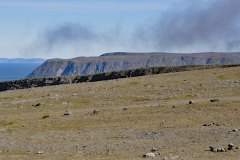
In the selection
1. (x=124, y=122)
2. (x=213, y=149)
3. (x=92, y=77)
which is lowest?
(x=213, y=149)

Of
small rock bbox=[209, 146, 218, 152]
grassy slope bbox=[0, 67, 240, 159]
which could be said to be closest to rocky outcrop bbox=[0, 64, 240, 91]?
grassy slope bbox=[0, 67, 240, 159]

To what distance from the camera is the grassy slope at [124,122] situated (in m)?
28.4

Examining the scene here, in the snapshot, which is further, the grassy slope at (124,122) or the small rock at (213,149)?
the grassy slope at (124,122)

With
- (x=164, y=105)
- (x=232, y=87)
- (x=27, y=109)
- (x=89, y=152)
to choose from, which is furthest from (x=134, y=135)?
(x=232, y=87)

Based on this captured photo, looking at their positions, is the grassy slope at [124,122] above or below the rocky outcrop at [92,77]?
below

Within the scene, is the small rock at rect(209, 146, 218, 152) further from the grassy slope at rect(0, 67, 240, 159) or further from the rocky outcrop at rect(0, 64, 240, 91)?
the rocky outcrop at rect(0, 64, 240, 91)

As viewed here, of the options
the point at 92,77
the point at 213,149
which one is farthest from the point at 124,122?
the point at 92,77

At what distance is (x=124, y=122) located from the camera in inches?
1540

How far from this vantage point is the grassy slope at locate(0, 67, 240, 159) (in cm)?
2836

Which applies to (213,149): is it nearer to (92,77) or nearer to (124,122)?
(124,122)

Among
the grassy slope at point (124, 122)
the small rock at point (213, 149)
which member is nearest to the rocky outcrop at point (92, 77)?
the grassy slope at point (124, 122)

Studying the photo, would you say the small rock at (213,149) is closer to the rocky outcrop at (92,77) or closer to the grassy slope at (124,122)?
the grassy slope at (124,122)

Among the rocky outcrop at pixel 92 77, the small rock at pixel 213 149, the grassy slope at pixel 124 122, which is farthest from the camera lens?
the rocky outcrop at pixel 92 77

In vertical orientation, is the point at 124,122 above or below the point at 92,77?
below
